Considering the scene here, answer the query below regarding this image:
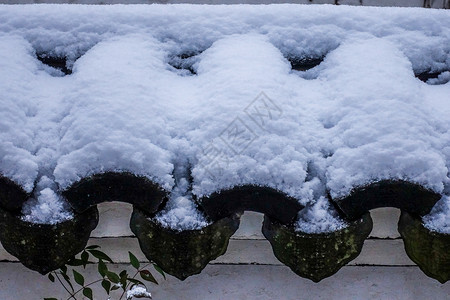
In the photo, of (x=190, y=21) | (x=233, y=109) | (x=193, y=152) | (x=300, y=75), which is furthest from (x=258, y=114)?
(x=190, y=21)

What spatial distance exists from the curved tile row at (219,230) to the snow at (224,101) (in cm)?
3

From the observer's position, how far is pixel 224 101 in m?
1.28

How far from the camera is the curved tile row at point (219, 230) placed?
1165mm

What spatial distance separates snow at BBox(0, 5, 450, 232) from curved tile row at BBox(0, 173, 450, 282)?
1.0 inches

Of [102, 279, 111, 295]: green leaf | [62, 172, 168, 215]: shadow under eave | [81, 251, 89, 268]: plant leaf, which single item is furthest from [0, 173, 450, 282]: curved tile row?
[102, 279, 111, 295]: green leaf

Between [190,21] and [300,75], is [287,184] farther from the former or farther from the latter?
[190,21]

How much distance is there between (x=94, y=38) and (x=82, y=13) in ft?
0.36

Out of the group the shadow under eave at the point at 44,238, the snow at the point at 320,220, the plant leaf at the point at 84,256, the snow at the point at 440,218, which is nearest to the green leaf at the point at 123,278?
the plant leaf at the point at 84,256

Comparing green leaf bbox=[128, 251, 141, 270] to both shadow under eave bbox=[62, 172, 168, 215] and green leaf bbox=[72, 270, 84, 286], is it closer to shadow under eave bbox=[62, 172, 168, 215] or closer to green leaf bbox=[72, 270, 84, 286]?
green leaf bbox=[72, 270, 84, 286]

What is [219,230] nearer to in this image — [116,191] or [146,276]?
[116,191]

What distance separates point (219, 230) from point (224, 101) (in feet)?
1.04

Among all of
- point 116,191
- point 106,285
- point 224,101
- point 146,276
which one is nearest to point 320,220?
point 224,101

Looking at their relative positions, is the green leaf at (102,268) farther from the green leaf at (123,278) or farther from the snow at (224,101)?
the snow at (224,101)

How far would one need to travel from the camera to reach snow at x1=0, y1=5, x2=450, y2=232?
1181 millimetres
